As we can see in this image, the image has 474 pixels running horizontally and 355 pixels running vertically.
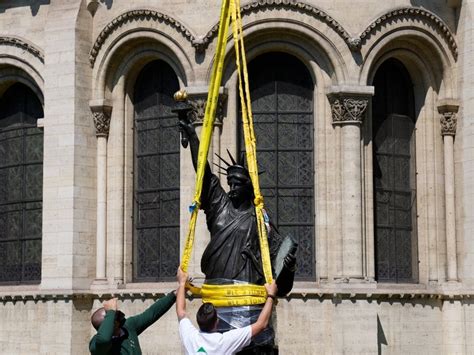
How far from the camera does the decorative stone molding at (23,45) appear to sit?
944 inches

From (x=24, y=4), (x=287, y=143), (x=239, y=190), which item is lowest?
(x=239, y=190)

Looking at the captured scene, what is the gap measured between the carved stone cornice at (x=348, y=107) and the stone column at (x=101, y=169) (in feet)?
15.7

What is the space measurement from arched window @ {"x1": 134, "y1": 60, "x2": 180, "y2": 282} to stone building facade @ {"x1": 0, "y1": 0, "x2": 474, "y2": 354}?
34mm

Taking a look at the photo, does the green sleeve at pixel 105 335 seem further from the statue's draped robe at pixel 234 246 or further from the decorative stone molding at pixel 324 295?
the decorative stone molding at pixel 324 295

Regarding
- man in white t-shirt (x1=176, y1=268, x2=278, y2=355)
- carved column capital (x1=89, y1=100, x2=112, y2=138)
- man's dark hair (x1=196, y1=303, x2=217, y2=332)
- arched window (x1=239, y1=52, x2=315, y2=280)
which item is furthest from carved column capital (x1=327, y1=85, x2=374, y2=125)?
man's dark hair (x1=196, y1=303, x2=217, y2=332)

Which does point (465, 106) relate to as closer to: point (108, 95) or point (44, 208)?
point (108, 95)

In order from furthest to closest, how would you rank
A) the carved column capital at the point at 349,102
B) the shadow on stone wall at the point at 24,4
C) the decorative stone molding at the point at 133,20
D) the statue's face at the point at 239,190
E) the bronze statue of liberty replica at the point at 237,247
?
1. the shadow on stone wall at the point at 24,4
2. the decorative stone molding at the point at 133,20
3. the carved column capital at the point at 349,102
4. the statue's face at the point at 239,190
5. the bronze statue of liberty replica at the point at 237,247

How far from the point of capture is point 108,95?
23250mm

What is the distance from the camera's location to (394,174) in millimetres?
23000

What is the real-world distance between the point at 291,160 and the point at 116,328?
12426mm

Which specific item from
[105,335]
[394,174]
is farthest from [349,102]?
[105,335]

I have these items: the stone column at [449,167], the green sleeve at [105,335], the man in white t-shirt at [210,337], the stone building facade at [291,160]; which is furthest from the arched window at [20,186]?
the man in white t-shirt at [210,337]

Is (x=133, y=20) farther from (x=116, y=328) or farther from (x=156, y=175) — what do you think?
(x=116, y=328)

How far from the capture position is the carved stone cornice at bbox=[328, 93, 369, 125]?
21703 millimetres
